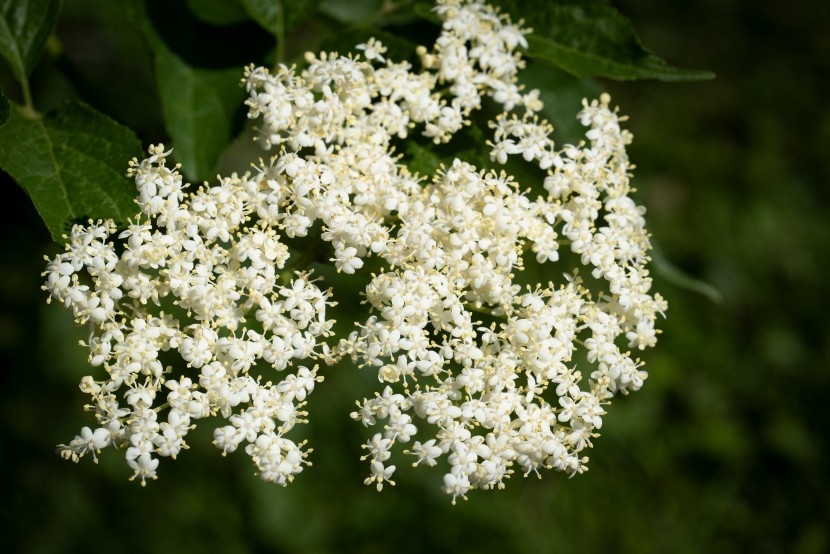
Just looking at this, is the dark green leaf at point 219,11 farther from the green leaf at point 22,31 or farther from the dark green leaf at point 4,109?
the dark green leaf at point 4,109

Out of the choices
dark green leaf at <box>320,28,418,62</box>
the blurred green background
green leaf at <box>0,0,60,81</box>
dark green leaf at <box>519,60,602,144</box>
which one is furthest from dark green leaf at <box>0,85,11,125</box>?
dark green leaf at <box>519,60,602,144</box>

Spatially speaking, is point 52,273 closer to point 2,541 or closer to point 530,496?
point 2,541

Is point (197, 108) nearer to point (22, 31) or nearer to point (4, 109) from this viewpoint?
point (22, 31)

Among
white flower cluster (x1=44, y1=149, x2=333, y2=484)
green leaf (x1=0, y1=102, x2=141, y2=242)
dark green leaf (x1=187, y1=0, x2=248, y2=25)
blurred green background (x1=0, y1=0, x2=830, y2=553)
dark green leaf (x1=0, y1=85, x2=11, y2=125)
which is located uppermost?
dark green leaf (x1=187, y1=0, x2=248, y2=25)

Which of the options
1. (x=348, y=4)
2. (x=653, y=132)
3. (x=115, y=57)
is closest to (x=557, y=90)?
(x=348, y=4)

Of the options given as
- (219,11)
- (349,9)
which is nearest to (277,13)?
(219,11)

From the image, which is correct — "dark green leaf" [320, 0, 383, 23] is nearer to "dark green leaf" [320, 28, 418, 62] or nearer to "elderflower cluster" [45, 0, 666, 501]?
"dark green leaf" [320, 28, 418, 62]

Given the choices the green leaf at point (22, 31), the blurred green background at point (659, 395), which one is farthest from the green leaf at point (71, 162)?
the blurred green background at point (659, 395)
